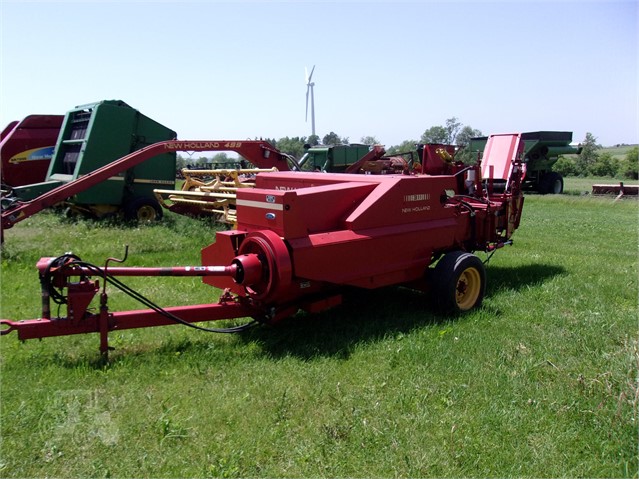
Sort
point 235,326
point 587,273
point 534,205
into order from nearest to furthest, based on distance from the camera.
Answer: point 235,326 → point 587,273 → point 534,205

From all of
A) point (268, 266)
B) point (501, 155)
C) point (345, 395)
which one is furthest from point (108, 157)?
point (345, 395)

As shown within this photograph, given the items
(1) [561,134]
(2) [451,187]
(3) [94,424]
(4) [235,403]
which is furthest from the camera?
(1) [561,134]

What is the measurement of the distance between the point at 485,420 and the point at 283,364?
1.69m

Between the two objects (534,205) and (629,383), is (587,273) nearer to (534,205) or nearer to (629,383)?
(629,383)

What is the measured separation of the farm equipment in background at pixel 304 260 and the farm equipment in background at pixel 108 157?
6.15m

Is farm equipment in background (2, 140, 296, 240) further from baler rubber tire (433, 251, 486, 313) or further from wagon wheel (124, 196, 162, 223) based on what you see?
baler rubber tire (433, 251, 486, 313)

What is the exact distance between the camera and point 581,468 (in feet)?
10.7

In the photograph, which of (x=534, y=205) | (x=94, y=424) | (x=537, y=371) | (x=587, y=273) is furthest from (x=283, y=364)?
(x=534, y=205)

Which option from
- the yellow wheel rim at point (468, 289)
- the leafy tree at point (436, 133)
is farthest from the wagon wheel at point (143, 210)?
the leafy tree at point (436, 133)

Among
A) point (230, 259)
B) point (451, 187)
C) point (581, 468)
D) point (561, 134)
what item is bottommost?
point (581, 468)

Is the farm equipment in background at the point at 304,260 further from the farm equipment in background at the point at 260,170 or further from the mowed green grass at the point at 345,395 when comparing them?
the farm equipment in background at the point at 260,170

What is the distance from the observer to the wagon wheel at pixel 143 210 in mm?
11805

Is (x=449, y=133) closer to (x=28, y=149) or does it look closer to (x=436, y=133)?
(x=436, y=133)

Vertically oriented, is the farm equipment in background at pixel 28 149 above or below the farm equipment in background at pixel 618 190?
above
